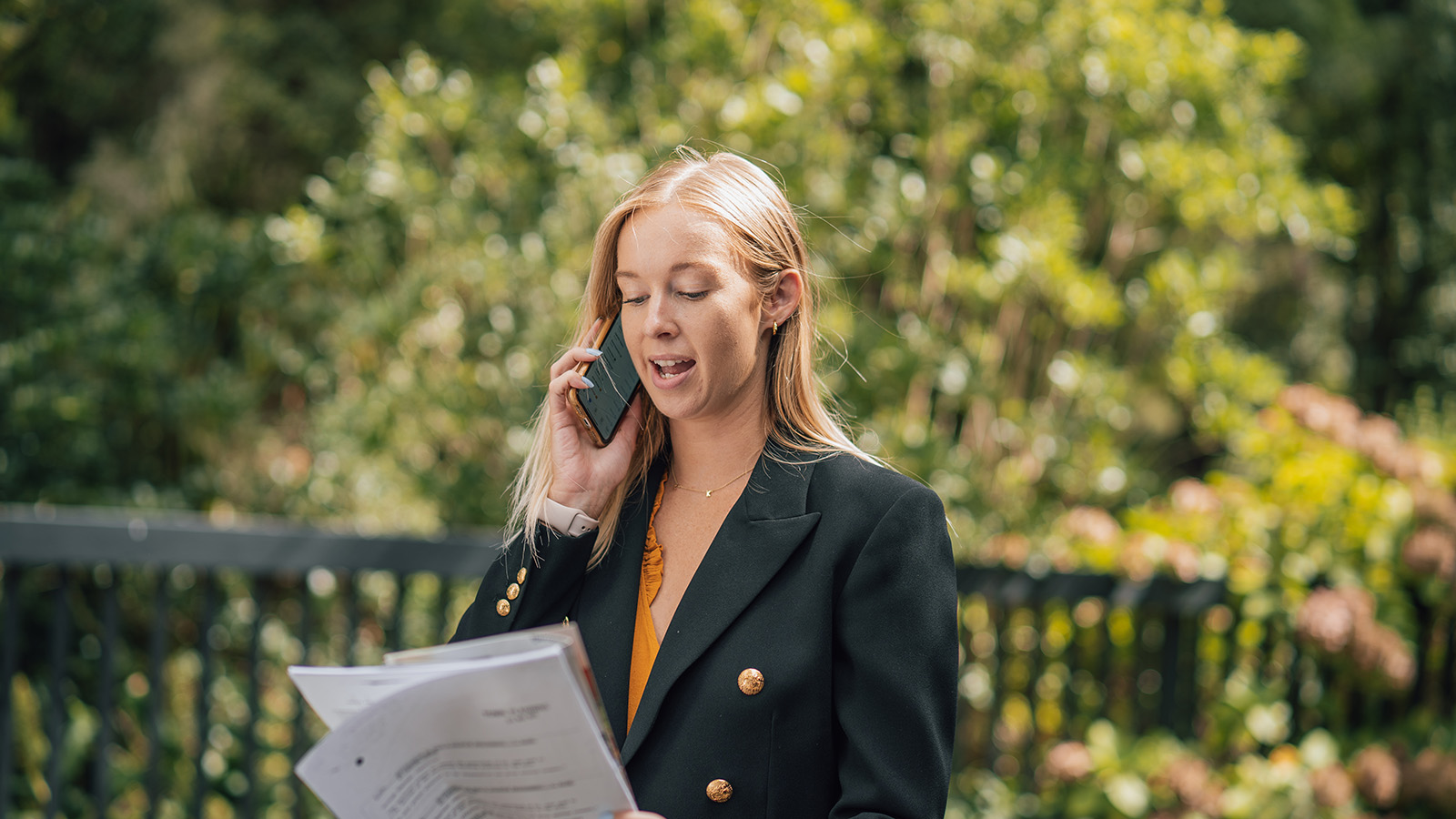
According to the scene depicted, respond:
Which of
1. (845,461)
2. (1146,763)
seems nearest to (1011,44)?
(1146,763)

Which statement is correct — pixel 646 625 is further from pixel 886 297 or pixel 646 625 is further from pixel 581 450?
pixel 886 297

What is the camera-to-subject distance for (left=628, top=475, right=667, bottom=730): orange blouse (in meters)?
1.36

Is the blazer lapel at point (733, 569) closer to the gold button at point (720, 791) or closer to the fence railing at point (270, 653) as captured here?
the gold button at point (720, 791)

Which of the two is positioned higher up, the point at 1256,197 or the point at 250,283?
the point at 1256,197

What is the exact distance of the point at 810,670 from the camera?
49.1 inches

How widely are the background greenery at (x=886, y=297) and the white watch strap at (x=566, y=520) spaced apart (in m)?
1.87

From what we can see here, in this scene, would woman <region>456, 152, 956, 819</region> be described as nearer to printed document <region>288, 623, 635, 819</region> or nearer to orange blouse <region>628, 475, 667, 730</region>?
orange blouse <region>628, 475, 667, 730</region>

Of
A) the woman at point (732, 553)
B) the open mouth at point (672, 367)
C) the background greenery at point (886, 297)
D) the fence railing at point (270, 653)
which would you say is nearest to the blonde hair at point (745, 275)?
the woman at point (732, 553)

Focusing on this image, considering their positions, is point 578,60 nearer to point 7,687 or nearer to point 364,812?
point 7,687

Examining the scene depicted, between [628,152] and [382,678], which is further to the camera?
[628,152]

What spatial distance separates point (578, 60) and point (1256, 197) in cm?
265

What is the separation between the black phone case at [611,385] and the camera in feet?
4.81

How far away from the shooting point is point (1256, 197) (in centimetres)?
406

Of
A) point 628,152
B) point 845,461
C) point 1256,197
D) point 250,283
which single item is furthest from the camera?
point 250,283
